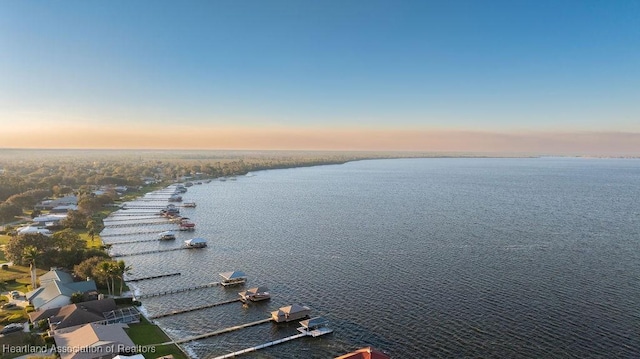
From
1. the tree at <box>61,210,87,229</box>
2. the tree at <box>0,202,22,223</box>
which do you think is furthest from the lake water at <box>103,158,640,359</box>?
the tree at <box>0,202,22,223</box>

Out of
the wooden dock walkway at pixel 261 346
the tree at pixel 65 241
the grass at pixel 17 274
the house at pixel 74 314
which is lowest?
the wooden dock walkway at pixel 261 346

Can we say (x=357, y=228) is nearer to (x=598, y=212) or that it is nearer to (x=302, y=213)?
(x=302, y=213)

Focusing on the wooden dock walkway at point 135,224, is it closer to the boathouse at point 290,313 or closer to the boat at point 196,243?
the boat at point 196,243

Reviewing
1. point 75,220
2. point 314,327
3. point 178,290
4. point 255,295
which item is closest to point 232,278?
point 178,290

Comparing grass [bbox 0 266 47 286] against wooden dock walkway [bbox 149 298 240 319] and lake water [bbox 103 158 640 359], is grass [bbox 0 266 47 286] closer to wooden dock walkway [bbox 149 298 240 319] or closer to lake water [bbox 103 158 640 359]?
lake water [bbox 103 158 640 359]

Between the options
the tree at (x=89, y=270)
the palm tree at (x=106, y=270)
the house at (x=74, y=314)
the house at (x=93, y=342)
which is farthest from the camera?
the tree at (x=89, y=270)

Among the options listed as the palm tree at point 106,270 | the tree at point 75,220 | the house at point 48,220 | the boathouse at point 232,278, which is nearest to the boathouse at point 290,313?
the boathouse at point 232,278

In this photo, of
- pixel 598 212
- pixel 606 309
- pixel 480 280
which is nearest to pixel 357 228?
pixel 480 280
